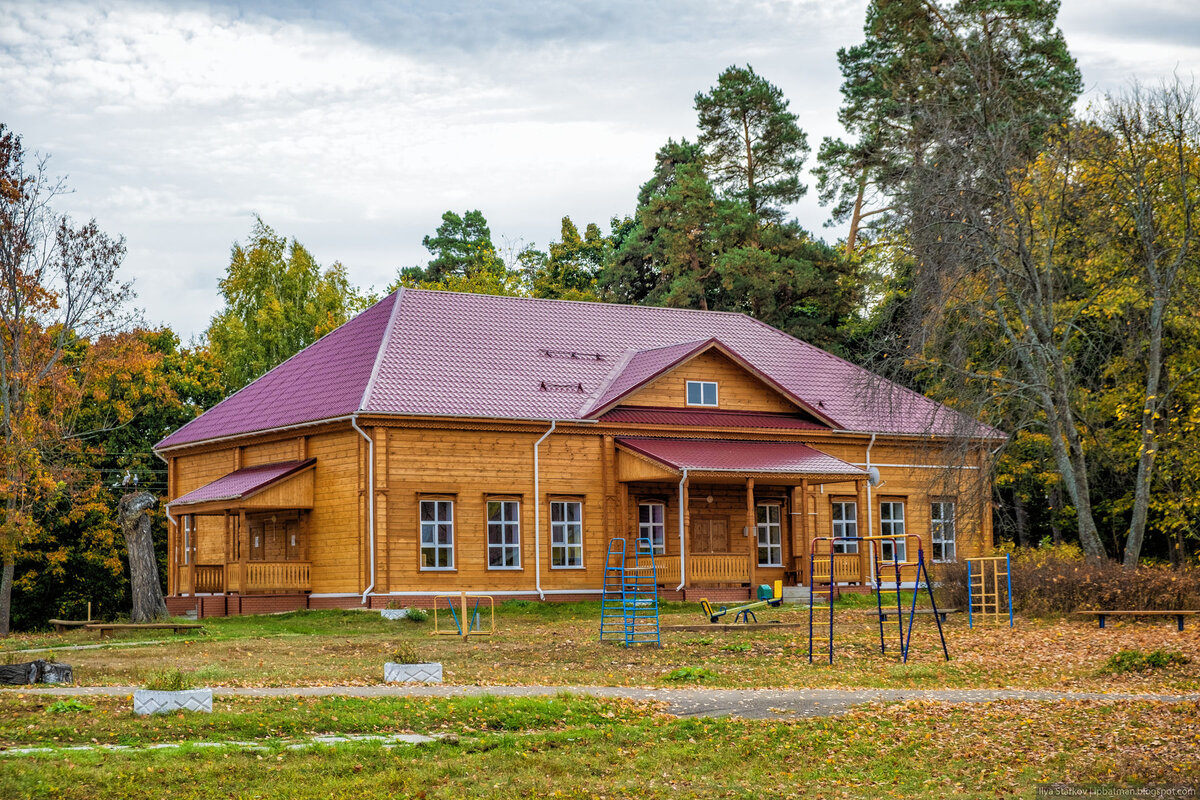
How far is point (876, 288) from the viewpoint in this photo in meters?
46.5

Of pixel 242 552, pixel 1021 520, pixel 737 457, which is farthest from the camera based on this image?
pixel 1021 520

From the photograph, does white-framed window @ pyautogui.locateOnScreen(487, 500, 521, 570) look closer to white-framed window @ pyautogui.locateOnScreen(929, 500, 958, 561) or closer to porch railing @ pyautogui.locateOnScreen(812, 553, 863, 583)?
porch railing @ pyautogui.locateOnScreen(812, 553, 863, 583)

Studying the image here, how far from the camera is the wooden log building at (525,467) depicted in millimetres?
30638

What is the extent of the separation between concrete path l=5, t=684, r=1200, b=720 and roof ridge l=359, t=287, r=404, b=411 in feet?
50.5

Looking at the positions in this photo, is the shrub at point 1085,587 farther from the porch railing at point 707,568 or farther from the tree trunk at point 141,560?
the tree trunk at point 141,560

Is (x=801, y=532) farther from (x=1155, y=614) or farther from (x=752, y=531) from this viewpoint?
(x=1155, y=614)

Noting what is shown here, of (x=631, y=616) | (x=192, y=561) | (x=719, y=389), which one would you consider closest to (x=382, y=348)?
(x=192, y=561)

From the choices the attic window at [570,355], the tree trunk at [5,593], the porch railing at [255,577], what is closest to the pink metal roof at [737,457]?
the attic window at [570,355]

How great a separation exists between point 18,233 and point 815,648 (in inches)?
832

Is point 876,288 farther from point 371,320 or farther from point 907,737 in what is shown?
point 907,737

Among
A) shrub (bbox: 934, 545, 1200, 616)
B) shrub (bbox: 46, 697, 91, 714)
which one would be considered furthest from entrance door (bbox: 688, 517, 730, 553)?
shrub (bbox: 46, 697, 91, 714)

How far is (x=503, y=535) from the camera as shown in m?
31.7

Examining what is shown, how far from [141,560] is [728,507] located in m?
14.6

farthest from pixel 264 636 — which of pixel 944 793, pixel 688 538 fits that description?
pixel 944 793
